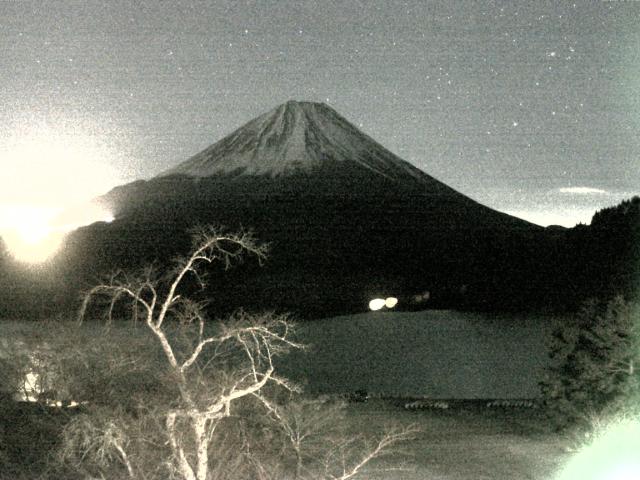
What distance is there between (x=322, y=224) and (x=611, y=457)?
63.3 m

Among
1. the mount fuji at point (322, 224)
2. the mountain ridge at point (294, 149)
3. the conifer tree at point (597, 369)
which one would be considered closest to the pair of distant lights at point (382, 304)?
the mount fuji at point (322, 224)

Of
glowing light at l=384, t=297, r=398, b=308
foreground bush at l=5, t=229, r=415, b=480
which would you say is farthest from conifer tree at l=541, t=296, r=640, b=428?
glowing light at l=384, t=297, r=398, b=308

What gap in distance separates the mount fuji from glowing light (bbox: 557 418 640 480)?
761 inches

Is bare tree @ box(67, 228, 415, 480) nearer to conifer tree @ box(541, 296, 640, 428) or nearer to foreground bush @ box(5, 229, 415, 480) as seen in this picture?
foreground bush @ box(5, 229, 415, 480)

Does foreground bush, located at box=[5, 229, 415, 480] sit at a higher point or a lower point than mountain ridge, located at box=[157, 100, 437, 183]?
lower

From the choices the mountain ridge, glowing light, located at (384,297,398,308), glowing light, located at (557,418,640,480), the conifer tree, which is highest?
the mountain ridge

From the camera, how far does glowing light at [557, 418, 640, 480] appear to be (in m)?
13.8

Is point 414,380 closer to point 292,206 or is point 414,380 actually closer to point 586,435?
point 586,435

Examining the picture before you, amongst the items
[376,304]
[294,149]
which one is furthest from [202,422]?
[294,149]

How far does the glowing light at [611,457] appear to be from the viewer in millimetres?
13766

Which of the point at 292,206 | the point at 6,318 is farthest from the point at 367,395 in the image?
the point at 292,206

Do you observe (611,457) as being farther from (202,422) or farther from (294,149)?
(294,149)

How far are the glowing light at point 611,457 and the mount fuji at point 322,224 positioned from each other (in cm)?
1933

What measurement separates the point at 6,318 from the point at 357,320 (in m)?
19.2
